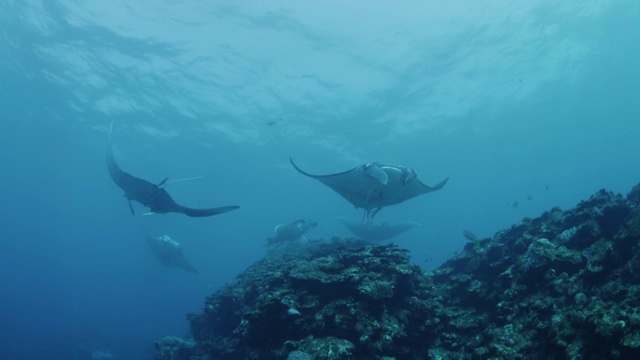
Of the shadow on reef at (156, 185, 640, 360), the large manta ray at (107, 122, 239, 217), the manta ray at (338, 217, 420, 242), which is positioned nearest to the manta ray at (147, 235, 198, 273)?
the manta ray at (338, 217, 420, 242)

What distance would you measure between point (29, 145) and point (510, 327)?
64.4 meters

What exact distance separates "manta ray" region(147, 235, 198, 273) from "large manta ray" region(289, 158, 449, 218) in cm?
1294

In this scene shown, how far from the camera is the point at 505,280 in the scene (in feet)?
21.7

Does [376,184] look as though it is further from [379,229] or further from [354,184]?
[379,229]

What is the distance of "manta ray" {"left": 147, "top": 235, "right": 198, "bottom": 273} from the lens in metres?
20.0

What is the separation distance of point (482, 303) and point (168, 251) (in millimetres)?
17716

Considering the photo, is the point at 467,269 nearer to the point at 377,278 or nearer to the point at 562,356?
the point at 377,278

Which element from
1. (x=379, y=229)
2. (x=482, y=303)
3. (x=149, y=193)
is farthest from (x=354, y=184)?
(x=379, y=229)

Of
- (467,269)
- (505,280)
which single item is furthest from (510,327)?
(467,269)

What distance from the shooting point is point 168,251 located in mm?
20516

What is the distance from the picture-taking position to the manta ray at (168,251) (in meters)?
20.0

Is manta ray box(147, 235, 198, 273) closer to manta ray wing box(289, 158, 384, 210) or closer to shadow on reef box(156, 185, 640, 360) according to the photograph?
shadow on reef box(156, 185, 640, 360)

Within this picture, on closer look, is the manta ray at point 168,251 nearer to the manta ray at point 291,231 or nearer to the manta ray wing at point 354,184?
the manta ray at point 291,231

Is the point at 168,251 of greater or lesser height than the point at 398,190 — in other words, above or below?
above
